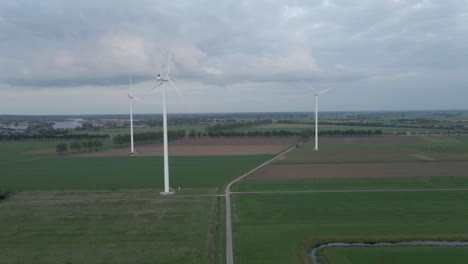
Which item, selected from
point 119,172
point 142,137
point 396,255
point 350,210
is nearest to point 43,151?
point 142,137

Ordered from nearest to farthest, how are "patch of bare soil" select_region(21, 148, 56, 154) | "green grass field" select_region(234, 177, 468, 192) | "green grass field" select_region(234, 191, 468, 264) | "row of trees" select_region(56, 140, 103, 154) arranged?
"green grass field" select_region(234, 191, 468, 264)
"green grass field" select_region(234, 177, 468, 192)
"row of trees" select_region(56, 140, 103, 154)
"patch of bare soil" select_region(21, 148, 56, 154)

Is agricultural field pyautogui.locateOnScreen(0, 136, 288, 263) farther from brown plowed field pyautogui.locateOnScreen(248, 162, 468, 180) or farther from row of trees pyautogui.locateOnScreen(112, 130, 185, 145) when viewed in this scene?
row of trees pyautogui.locateOnScreen(112, 130, 185, 145)

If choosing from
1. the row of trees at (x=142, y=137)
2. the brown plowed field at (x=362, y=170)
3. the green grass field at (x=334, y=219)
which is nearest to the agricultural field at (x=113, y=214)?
the green grass field at (x=334, y=219)

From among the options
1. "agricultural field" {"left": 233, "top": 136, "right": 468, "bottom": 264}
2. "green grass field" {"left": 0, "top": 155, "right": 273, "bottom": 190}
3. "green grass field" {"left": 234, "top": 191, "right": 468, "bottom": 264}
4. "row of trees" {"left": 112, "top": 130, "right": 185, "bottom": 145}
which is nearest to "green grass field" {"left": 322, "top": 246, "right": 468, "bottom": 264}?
"agricultural field" {"left": 233, "top": 136, "right": 468, "bottom": 264}

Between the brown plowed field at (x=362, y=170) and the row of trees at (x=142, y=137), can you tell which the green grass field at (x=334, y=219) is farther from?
the row of trees at (x=142, y=137)

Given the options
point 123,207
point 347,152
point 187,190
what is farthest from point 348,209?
point 347,152

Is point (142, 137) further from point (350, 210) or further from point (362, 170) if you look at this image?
point (350, 210)

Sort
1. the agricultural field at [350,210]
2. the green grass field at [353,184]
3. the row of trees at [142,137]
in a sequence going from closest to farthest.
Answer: the agricultural field at [350,210], the green grass field at [353,184], the row of trees at [142,137]
